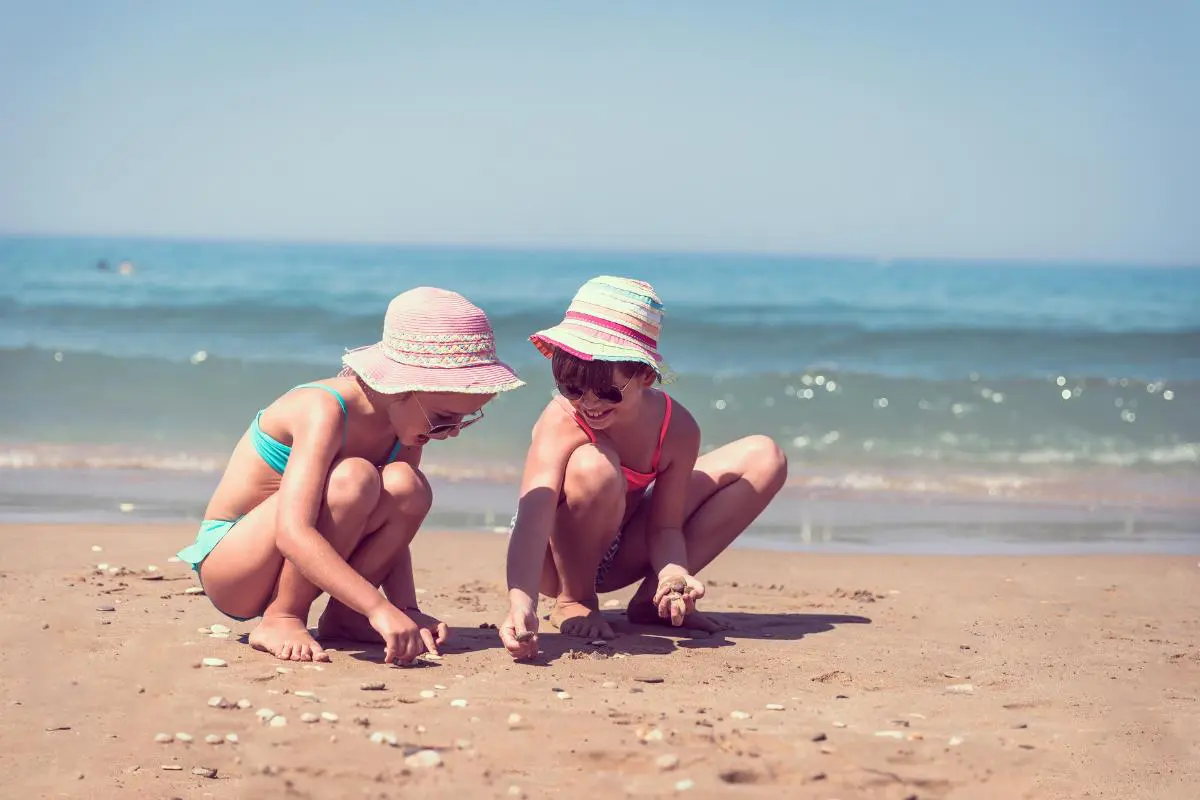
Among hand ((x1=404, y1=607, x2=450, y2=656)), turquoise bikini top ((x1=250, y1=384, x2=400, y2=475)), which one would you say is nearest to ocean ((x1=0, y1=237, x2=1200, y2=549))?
hand ((x1=404, y1=607, x2=450, y2=656))

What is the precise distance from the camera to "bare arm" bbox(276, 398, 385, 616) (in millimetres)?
3545

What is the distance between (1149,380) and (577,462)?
1327 cm

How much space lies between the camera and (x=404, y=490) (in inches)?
147

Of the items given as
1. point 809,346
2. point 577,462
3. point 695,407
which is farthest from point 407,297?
point 809,346

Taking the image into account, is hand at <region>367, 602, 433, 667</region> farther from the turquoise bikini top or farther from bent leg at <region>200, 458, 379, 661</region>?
the turquoise bikini top

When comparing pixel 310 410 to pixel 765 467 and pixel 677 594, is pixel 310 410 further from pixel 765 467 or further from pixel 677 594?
pixel 765 467

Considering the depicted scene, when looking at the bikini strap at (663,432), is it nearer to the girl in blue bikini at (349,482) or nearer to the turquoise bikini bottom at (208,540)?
the girl in blue bikini at (349,482)

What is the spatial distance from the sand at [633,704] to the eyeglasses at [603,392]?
0.78 metres

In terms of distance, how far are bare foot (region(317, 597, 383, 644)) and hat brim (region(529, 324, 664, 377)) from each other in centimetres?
100

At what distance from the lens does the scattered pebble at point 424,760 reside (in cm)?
289

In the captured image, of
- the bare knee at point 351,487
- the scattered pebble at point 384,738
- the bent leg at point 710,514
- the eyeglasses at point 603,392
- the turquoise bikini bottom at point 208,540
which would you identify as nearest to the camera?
the scattered pebble at point 384,738

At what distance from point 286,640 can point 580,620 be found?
0.98 metres

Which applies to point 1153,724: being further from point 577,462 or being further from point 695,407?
point 695,407

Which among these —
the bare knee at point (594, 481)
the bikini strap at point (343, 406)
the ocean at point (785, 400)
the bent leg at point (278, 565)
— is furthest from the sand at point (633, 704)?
the ocean at point (785, 400)
